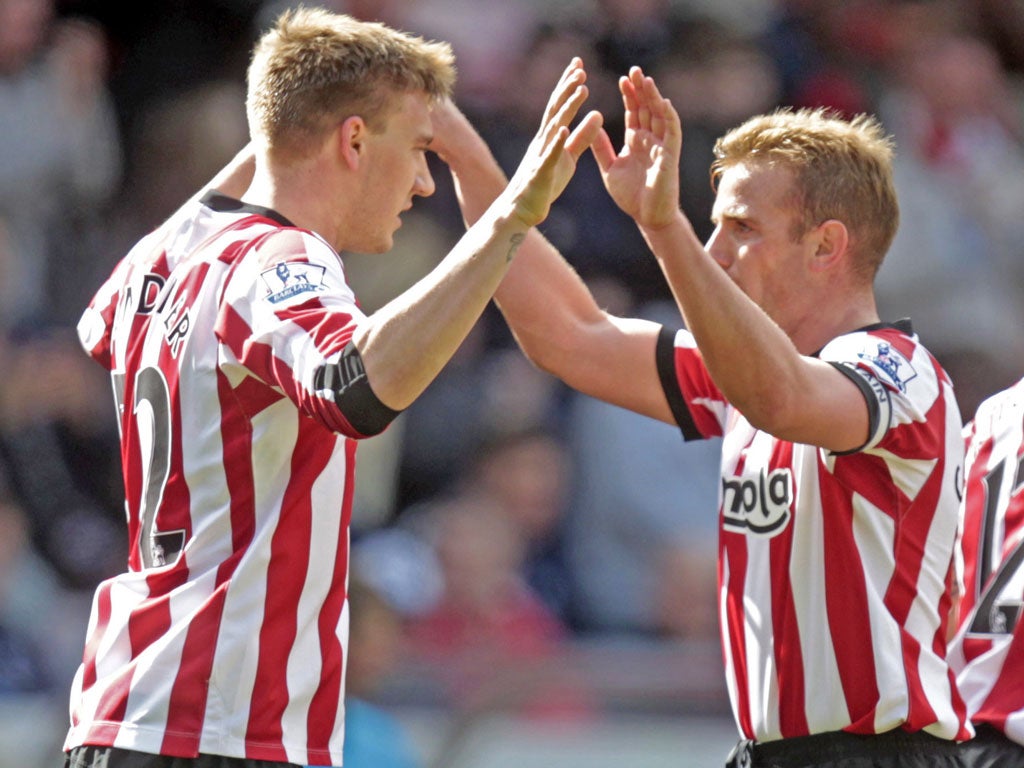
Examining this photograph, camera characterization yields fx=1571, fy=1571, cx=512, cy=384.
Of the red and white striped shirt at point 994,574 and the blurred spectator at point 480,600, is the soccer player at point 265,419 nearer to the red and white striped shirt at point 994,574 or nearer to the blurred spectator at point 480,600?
the red and white striped shirt at point 994,574

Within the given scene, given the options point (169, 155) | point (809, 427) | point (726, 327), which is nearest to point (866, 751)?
point (809, 427)

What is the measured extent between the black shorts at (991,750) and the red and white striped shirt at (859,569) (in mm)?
129

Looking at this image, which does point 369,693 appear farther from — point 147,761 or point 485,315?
point 485,315

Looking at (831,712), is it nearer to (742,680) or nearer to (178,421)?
(742,680)

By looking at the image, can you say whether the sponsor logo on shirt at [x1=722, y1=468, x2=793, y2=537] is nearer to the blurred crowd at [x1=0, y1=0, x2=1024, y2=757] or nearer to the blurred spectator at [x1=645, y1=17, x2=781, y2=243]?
the blurred crowd at [x1=0, y1=0, x2=1024, y2=757]

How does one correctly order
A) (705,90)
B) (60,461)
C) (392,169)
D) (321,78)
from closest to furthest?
(321,78)
(392,169)
(60,461)
(705,90)

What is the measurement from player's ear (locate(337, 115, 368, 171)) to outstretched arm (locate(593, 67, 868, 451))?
1.99 ft

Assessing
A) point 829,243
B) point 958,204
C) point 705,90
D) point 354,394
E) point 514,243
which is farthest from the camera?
point 958,204

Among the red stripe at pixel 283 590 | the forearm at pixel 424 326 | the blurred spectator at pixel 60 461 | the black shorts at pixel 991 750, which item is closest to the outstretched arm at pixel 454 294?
the forearm at pixel 424 326

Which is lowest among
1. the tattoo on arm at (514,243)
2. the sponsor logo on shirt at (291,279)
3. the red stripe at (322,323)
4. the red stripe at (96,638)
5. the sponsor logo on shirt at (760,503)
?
the red stripe at (96,638)

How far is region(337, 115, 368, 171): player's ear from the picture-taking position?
3744 millimetres

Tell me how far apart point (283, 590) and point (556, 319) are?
148 centimetres

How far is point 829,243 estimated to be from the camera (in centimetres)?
412

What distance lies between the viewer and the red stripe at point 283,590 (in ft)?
11.1
